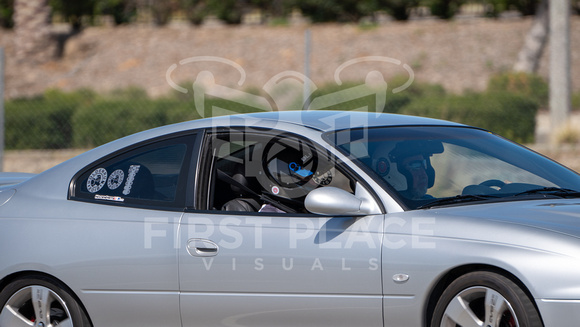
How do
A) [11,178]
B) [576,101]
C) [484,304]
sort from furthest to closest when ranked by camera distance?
[576,101] → [11,178] → [484,304]

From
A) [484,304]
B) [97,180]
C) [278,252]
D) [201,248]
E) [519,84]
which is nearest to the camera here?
[484,304]

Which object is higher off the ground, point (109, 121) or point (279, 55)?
point (279, 55)

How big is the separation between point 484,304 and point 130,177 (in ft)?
6.65

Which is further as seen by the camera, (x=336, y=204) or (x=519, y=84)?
(x=519, y=84)

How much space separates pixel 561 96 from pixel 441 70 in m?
14.4

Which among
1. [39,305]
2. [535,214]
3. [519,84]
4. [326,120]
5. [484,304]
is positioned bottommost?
[519,84]

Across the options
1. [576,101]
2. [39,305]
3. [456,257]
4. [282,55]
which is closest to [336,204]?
[456,257]

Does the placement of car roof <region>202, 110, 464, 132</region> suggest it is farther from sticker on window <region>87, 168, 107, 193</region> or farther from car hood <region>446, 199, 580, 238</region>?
car hood <region>446, 199, 580, 238</region>

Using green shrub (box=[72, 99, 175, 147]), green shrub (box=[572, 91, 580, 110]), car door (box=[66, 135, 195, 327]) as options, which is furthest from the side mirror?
green shrub (box=[572, 91, 580, 110])

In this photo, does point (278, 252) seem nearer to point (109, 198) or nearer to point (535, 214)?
point (109, 198)

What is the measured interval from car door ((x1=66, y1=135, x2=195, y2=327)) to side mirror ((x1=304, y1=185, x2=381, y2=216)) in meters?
0.82

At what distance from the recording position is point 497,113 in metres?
15.4

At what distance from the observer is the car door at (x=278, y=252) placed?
3.99 m

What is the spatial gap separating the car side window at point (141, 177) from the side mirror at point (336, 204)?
85 cm
